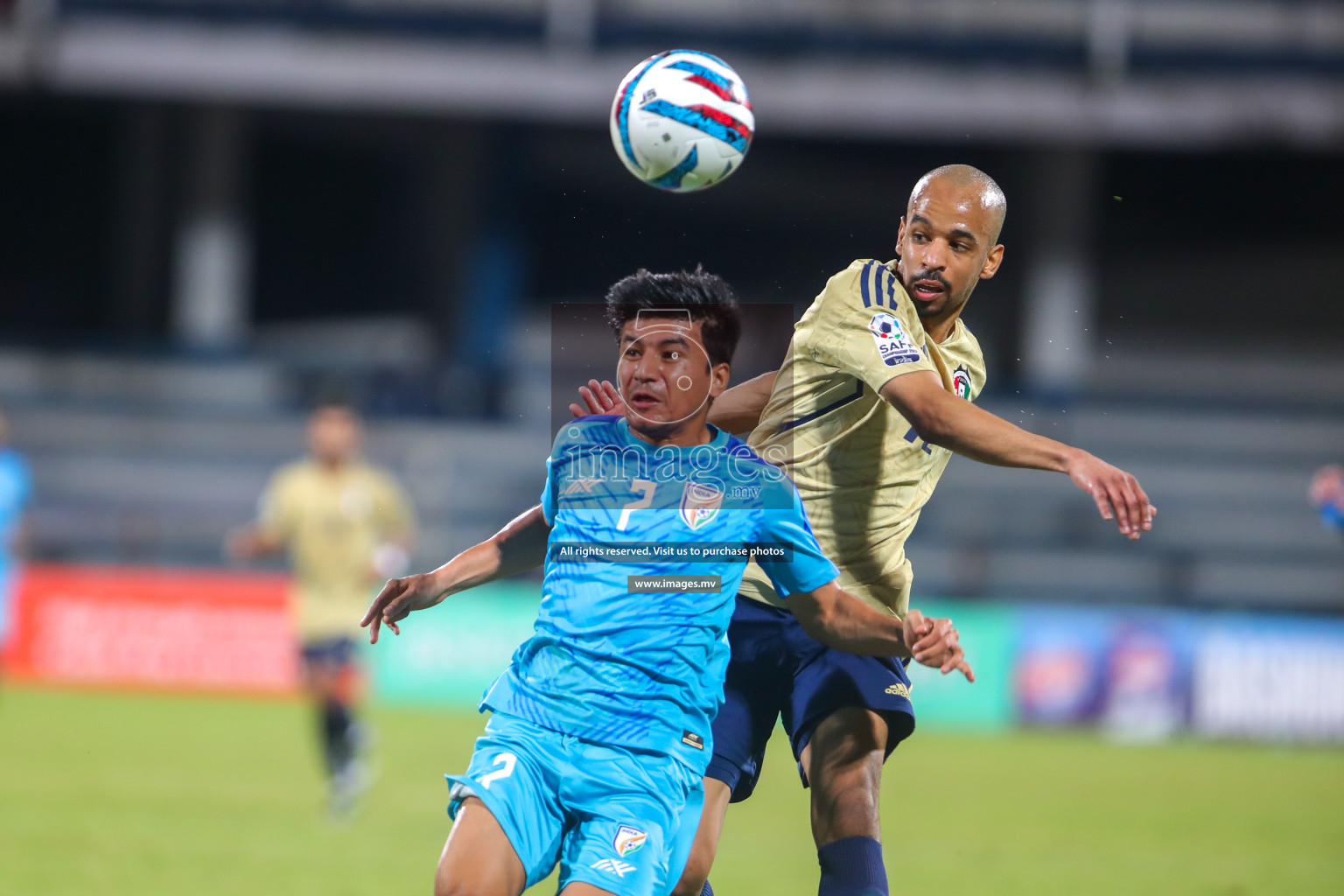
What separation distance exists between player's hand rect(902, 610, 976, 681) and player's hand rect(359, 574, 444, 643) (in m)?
1.20

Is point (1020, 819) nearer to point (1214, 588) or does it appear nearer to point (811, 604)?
point (811, 604)

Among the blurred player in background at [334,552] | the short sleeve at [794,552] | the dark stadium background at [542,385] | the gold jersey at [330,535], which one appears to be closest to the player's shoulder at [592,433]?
the short sleeve at [794,552]

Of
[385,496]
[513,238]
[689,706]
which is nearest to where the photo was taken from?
[689,706]

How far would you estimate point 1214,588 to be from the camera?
54.3 ft

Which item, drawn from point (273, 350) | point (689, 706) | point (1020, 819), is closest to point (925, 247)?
point (689, 706)

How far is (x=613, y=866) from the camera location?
348cm

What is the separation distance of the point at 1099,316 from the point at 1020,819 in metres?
13.1

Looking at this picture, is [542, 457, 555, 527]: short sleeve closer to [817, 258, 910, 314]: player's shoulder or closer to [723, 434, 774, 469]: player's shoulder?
[723, 434, 774, 469]: player's shoulder

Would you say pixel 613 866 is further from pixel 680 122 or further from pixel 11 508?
pixel 11 508

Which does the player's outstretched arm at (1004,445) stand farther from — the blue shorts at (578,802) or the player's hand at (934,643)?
the blue shorts at (578,802)

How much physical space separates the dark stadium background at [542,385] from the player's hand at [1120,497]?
3544mm

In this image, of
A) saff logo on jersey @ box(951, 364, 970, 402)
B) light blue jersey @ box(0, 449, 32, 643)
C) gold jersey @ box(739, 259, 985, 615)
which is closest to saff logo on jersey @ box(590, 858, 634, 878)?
gold jersey @ box(739, 259, 985, 615)

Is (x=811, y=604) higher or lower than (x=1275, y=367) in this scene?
lower

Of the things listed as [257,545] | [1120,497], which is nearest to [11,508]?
[257,545]
